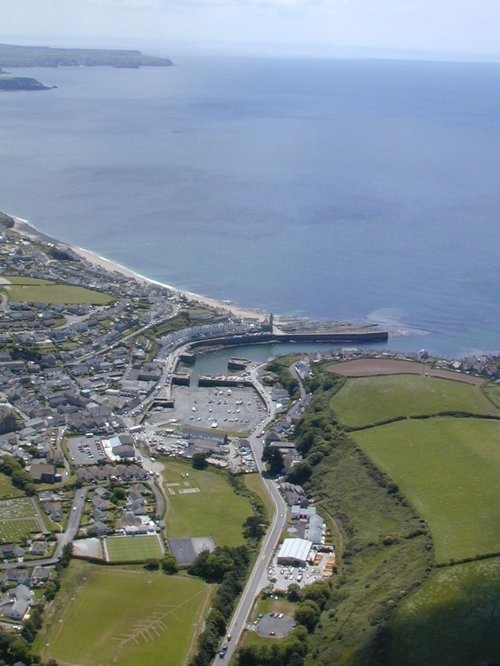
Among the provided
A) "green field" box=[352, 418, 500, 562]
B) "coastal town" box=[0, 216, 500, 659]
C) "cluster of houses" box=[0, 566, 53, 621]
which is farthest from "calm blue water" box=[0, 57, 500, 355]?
"cluster of houses" box=[0, 566, 53, 621]

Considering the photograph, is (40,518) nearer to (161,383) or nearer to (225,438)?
(225,438)

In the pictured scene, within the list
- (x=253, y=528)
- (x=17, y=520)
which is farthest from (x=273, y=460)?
(x=17, y=520)

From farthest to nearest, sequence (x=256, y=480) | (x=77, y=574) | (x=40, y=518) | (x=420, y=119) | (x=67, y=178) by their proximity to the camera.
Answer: (x=420, y=119)
(x=67, y=178)
(x=256, y=480)
(x=40, y=518)
(x=77, y=574)

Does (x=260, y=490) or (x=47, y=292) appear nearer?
(x=260, y=490)

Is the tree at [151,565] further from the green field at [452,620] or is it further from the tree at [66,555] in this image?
the green field at [452,620]

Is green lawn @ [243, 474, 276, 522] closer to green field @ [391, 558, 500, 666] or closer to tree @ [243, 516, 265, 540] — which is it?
tree @ [243, 516, 265, 540]

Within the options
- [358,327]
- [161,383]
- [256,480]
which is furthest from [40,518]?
[358,327]

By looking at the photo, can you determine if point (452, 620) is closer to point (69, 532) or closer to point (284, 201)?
point (69, 532)
